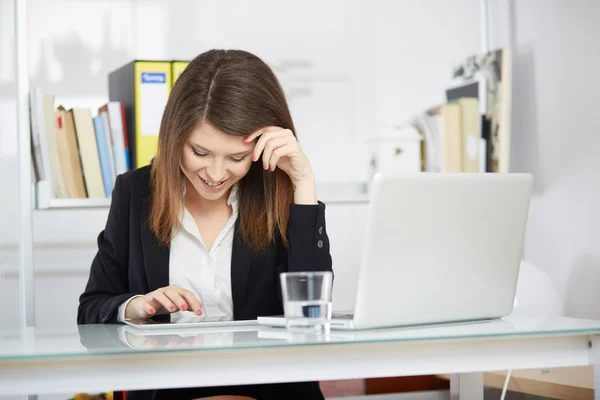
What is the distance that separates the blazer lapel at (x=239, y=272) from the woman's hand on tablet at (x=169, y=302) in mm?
336

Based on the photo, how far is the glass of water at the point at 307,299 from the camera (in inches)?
37.5

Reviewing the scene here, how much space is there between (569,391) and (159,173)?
920mm

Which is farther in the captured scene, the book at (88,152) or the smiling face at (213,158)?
the book at (88,152)

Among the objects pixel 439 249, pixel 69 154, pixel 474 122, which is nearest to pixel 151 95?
pixel 69 154

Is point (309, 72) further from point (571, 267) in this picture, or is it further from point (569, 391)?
point (569, 391)

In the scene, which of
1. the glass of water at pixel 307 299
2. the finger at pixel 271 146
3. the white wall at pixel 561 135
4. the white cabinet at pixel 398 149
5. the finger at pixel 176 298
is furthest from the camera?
the white cabinet at pixel 398 149

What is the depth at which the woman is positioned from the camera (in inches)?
60.0

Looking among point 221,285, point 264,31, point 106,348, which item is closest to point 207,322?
point 106,348

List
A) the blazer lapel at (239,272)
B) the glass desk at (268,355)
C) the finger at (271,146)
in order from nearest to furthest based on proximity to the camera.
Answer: the glass desk at (268,355) → the finger at (271,146) → the blazer lapel at (239,272)

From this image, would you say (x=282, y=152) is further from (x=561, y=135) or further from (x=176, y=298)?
(x=561, y=135)

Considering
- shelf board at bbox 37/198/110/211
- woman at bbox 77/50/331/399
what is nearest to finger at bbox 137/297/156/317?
woman at bbox 77/50/331/399

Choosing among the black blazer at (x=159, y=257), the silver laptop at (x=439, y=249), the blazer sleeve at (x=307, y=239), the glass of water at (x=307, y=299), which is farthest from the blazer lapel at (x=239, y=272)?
the glass of water at (x=307, y=299)

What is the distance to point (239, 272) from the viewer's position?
1.62 metres

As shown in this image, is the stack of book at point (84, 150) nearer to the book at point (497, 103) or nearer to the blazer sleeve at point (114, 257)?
the blazer sleeve at point (114, 257)
